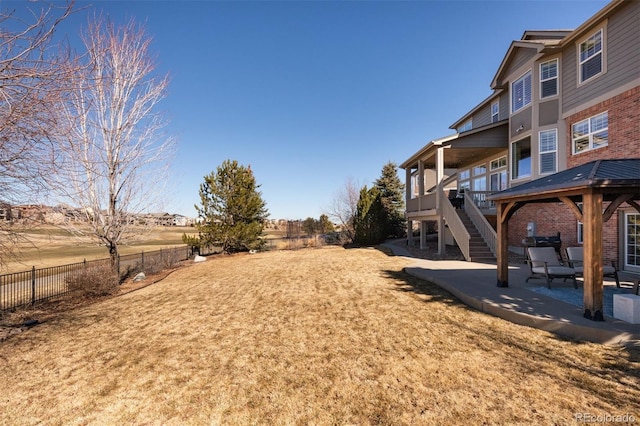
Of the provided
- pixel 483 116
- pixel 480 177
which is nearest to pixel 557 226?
pixel 480 177

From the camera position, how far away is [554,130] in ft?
37.4

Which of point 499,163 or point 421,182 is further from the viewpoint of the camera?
point 421,182

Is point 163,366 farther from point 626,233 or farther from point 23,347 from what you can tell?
point 626,233

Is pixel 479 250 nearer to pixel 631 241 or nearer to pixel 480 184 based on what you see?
pixel 631 241

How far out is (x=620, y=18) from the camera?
29.0 ft

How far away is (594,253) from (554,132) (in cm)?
951

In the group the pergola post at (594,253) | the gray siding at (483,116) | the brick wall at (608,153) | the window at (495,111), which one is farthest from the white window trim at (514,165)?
the pergola post at (594,253)

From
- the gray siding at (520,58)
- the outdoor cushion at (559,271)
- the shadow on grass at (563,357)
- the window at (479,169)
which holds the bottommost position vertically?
the shadow on grass at (563,357)

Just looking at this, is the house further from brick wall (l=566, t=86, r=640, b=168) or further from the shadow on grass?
the shadow on grass

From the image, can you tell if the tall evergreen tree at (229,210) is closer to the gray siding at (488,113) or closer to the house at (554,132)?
the house at (554,132)

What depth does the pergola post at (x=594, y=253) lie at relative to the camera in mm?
4641

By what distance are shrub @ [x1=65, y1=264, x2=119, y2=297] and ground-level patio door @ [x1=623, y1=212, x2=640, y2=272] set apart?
17216 mm

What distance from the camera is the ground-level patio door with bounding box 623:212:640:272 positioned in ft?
28.1

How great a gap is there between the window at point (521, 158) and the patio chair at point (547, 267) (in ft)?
21.4
